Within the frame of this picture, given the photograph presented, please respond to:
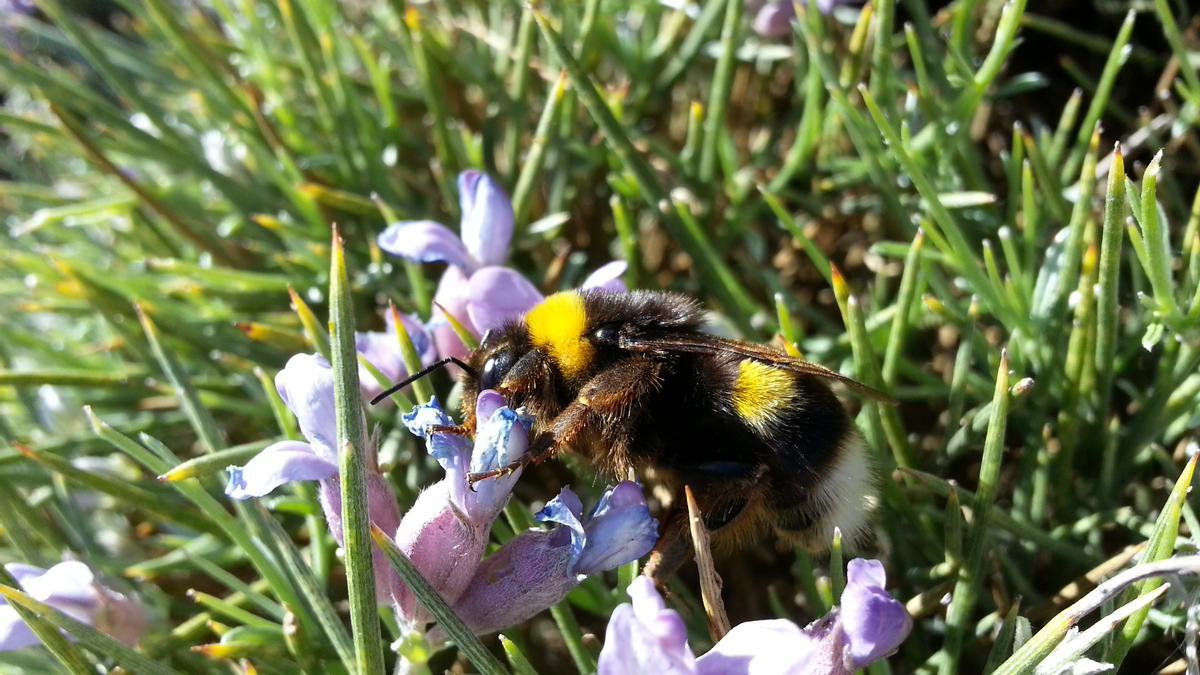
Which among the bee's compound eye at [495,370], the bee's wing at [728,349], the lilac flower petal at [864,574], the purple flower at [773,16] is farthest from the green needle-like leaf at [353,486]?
the purple flower at [773,16]

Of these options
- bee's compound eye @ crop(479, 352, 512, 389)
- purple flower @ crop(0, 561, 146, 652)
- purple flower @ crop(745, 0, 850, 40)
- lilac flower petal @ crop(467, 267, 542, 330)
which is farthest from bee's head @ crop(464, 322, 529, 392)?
purple flower @ crop(745, 0, 850, 40)

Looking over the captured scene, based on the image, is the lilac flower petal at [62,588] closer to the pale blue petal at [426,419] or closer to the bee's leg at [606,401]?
the pale blue petal at [426,419]

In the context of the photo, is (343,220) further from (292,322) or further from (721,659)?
(721,659)

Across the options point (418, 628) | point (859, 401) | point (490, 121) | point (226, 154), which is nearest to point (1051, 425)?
point (859, 401)

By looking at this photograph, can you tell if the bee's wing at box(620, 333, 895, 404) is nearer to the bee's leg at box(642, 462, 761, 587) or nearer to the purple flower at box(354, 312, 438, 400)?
the bee's leg at box(642, 462, 761, 587)

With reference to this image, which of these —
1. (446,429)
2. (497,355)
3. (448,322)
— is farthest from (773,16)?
(446,429)
